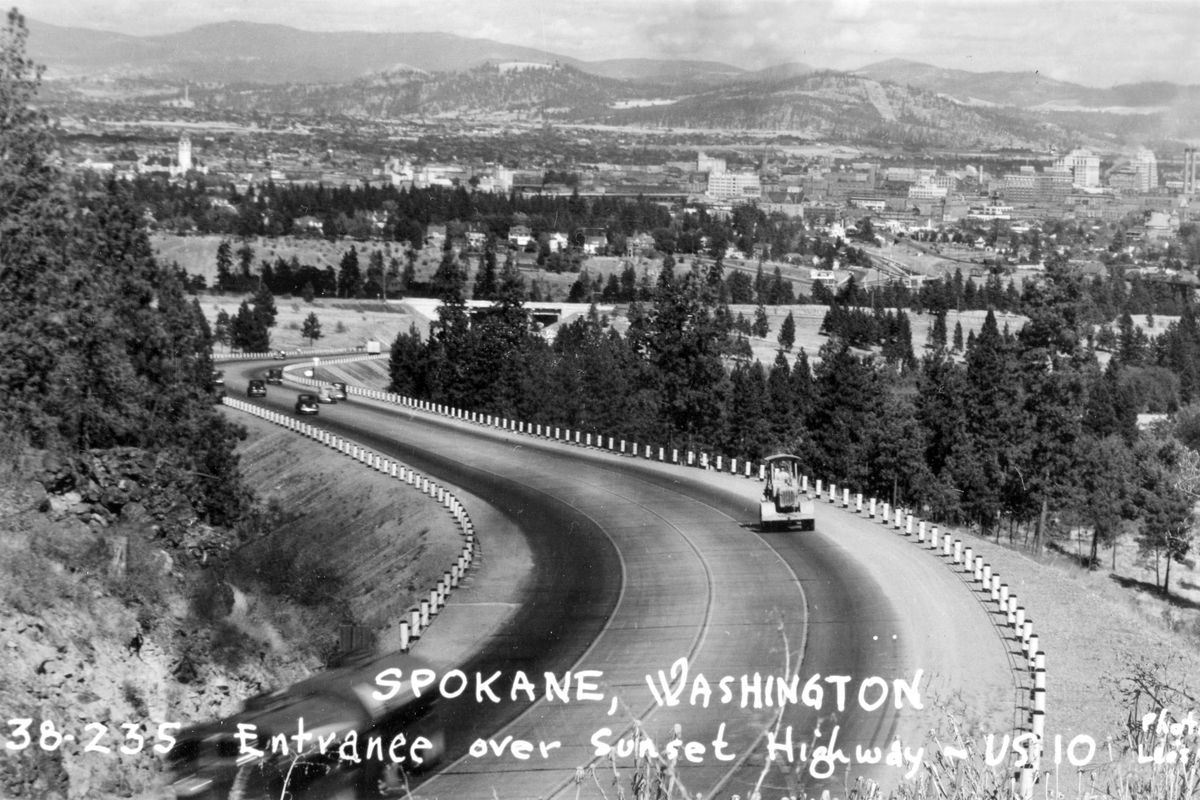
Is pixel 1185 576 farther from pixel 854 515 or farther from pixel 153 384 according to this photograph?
pixel 153 384

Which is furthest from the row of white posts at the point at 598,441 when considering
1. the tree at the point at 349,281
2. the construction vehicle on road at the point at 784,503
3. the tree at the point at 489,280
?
the tree at the point at 349,281

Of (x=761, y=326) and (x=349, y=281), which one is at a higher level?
(x=349, y=281)

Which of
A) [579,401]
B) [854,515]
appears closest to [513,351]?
[579,401]

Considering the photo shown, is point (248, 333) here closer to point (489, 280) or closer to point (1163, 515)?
point (489, 280)

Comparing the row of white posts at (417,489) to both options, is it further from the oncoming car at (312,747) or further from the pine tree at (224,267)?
the pine tree at (224,267)

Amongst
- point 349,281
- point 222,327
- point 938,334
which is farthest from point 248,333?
point 938,334

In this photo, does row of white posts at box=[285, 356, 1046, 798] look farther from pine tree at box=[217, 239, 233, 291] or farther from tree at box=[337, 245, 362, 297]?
pine tree at box=[217, 239, 233, 291]

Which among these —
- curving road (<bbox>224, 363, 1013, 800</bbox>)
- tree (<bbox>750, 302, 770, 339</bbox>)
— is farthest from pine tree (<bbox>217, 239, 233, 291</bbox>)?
curving road (<bbox>224, 363, 1013, 800</bbox>)

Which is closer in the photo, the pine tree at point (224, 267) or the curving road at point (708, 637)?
the curving road at point (708, 637)
